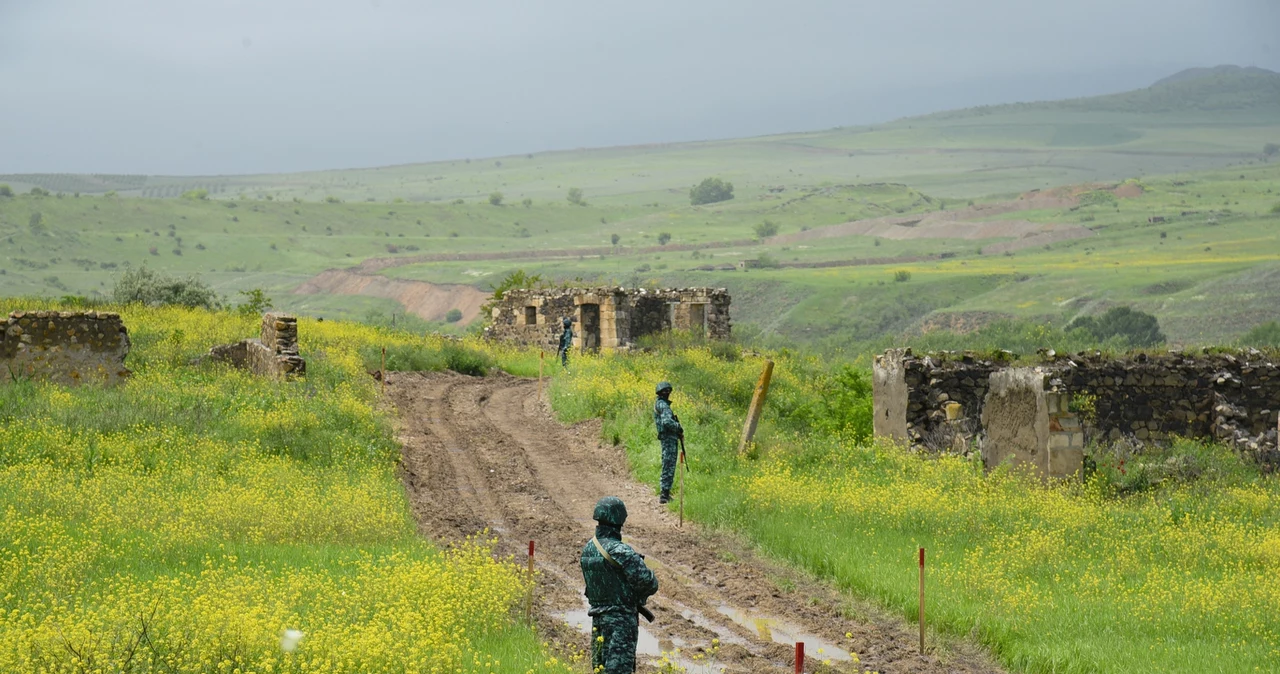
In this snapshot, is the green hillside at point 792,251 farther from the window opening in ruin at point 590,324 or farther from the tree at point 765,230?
the window opening in ruin at point 590,324

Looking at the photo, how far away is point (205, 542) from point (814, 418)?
46.9 ft

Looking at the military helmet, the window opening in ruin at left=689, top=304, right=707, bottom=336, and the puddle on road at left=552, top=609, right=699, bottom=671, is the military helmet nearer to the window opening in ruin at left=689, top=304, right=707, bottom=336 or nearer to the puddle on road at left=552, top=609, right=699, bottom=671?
the puddle on road at left=552, top=609, right=699, bottom=671

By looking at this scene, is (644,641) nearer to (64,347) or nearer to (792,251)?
(64,347)

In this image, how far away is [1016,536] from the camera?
45.5 ft

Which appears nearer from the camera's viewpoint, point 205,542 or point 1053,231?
point 205,542

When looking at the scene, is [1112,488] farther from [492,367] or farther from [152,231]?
[152,231]

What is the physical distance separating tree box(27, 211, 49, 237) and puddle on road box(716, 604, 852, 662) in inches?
5141

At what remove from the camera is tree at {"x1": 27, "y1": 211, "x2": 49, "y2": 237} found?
5059 inches

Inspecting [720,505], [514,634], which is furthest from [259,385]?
[514,634]

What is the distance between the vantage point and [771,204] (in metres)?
197

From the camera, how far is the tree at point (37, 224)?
128 meters

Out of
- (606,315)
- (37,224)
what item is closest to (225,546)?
(606,315)

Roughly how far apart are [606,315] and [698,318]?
3.50 m

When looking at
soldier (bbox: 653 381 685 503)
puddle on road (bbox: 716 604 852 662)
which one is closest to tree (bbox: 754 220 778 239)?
soldier (bbox: 653 381 685 503)
